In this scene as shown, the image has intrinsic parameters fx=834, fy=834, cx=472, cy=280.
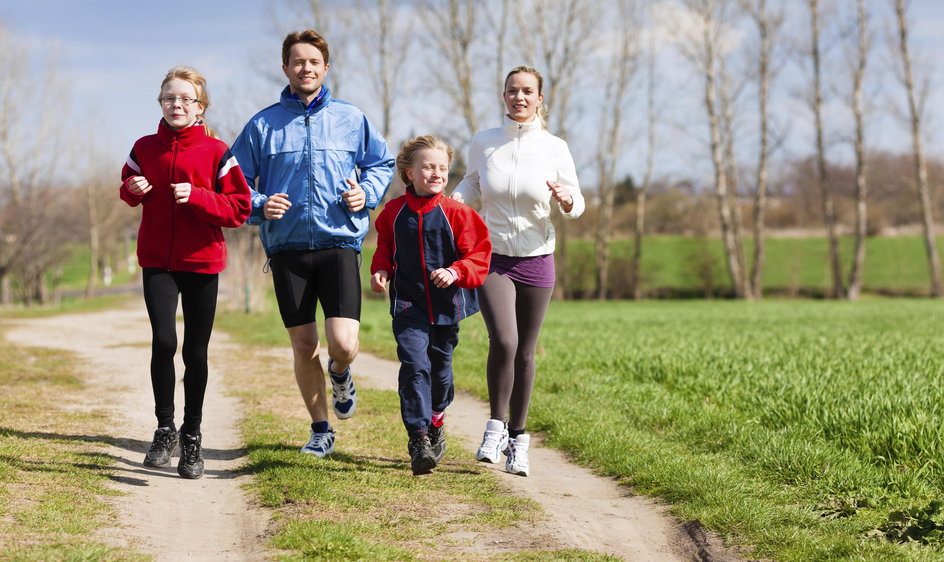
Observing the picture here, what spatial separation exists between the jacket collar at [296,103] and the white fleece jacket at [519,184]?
898 millimetres

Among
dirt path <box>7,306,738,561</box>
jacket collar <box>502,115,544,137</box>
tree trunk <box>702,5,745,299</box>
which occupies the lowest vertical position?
dirt path <box>7,306,738,561</box>

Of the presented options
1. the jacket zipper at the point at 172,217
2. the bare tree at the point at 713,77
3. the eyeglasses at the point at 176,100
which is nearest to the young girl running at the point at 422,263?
the jacket zipper at the point at 172,217

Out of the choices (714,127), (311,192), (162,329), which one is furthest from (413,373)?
(714,127)

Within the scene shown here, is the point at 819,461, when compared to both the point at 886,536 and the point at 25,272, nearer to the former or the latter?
the point at 886,536

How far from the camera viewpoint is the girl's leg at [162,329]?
4.35 meters

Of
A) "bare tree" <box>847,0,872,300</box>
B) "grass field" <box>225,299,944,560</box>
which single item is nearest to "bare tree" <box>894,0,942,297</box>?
"bare tree" <box>847,0,872,300</box>


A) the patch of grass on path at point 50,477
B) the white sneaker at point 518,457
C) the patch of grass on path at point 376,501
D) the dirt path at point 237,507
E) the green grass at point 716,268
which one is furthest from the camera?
the green grass at point 716,268

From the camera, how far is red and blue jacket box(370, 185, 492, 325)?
4402 mm

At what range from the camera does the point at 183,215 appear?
4.35m

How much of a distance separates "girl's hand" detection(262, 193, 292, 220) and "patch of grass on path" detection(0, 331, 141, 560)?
1564 millimetres

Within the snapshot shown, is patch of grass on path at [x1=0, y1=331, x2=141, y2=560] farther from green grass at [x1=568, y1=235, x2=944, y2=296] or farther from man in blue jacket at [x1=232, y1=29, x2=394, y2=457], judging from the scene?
green grass at [x1=568, y1=235, x2=944, y2=296]

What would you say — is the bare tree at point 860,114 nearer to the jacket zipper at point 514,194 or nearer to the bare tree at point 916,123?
the bare tree at point 916,123

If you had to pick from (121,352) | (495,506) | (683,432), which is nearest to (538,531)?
(495,506)

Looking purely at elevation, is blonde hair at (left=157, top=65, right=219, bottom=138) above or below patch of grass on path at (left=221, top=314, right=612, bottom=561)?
above
